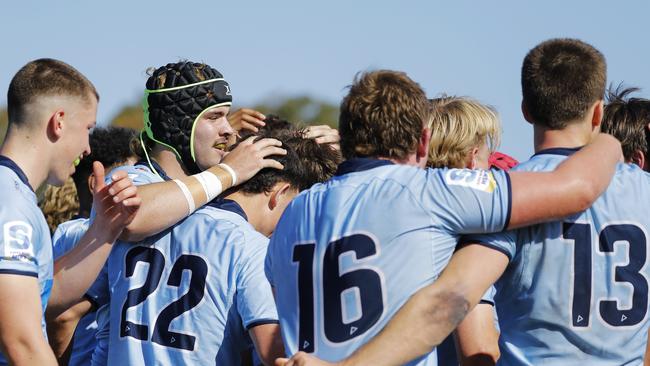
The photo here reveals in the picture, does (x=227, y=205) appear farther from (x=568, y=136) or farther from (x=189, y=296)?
(x=568, y=136)

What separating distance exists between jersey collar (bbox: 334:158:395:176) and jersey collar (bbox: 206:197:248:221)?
47.9 inches

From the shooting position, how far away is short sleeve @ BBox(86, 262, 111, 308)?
17.3 ft

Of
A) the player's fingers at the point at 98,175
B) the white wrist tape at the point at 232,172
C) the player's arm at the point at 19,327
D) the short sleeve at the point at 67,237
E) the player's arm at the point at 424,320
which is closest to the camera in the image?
the player's arm at the point at 424,320

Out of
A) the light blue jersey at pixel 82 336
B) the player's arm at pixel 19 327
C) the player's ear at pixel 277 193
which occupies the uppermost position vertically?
the player's ear at pixel 277 193

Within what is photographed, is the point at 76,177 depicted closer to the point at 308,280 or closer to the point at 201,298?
the point at 201,298

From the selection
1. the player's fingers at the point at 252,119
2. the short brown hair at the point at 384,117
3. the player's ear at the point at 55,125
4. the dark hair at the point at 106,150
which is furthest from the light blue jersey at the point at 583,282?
the dark hair at the point at 106,150

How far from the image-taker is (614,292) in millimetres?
3939

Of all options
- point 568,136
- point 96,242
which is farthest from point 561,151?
point 96,242

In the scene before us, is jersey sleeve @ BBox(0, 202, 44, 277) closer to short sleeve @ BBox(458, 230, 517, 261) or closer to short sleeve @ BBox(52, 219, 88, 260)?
short sleeve @ BBox(52, 219, 88, 260)

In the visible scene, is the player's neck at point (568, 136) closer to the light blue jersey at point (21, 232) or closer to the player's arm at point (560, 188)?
the player's arm at point (560, 188)

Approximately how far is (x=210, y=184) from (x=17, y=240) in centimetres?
99

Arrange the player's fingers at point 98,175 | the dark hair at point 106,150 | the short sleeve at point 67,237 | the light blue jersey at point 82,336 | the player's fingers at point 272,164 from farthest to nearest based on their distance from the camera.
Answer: the dark hair at point 106,150
the light blue jersey at point 82,336
the short sleeve at point 67,237
the player's fingers at point 272,164
the player's fingers at point 98,175

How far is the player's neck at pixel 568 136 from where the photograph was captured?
157 inches

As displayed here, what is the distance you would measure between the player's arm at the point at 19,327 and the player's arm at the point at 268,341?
3.13 ft
